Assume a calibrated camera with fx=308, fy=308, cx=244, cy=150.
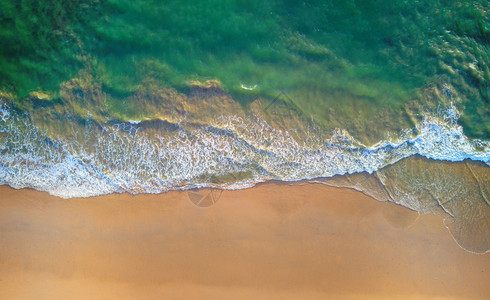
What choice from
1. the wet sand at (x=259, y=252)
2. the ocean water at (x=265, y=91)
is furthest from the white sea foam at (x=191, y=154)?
the wet sand at (x=259, y=252)

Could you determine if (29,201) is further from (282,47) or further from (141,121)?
(282,47)

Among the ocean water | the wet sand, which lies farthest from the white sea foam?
the wet sand

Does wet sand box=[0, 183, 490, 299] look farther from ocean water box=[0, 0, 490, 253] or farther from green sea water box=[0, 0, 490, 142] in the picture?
green sea water box=[0, 0, 490, 142]

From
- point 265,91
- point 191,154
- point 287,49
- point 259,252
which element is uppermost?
point 287,49

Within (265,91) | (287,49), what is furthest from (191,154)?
(287,49)

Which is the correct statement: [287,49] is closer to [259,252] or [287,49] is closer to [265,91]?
[265,91]

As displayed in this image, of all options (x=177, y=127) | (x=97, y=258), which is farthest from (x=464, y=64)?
(x=97, y=258)
